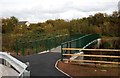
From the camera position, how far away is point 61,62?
55.7ft

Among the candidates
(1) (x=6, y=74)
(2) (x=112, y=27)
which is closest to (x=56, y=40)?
(1) (x=6, y=74)

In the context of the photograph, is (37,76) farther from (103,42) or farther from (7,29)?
(7,29)

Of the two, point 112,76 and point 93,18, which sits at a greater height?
point 93,18

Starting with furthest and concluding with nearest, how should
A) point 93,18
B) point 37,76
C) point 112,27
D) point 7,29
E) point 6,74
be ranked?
point 93,18
point 7,29
point 112,27
point 6,74
point 37,76

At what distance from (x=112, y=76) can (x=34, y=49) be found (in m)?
12.2

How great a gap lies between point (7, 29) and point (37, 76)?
146ft

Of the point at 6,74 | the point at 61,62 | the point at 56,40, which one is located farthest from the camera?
the point at 56,40

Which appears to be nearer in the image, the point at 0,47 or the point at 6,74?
the point at 6,74

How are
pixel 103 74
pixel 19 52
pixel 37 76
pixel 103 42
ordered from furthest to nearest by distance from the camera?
pixel 103 42 < pixel 19 52 < pixel 103 74 < pixel 37 76

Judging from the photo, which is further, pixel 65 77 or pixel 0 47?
pixel 0 47

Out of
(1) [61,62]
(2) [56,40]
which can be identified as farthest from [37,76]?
(2) [56,40]

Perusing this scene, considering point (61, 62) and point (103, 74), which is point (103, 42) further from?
point (103, 74)

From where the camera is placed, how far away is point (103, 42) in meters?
40.9

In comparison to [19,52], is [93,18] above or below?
above
